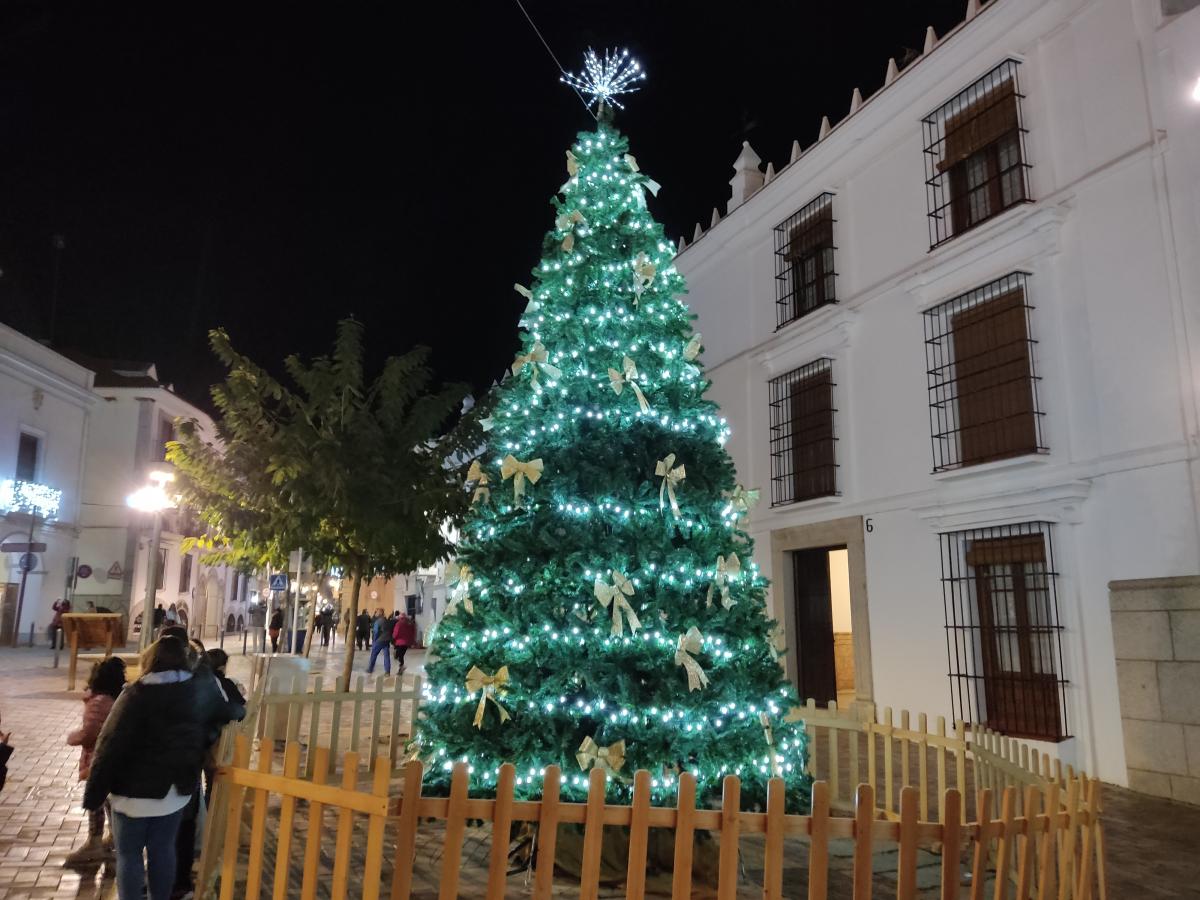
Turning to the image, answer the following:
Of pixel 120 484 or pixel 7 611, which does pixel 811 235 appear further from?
pixel 120 484

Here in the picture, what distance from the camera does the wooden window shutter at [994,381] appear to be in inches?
392

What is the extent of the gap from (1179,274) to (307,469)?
30.5 feet

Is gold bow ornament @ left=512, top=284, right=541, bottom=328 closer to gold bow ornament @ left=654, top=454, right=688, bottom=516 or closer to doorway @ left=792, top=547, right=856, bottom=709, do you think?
gold bow ornament @ left=654, top=454, right=688, bottom=516

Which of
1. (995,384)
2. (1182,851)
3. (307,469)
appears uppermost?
(995,384)

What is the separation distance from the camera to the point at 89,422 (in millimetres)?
29125

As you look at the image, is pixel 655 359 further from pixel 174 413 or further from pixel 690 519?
pixel 174 413

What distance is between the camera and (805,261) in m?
14.2

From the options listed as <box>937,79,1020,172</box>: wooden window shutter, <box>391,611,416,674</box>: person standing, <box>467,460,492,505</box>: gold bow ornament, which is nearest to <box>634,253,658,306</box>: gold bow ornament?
<box>467,460,492,505</box>: gold bow ornament

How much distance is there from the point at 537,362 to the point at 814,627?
931cm

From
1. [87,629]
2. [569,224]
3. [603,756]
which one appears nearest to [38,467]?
[87,629]

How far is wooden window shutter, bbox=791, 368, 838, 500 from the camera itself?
13.1 metres

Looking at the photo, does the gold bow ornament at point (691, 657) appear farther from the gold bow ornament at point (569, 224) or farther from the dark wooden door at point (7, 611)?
the dark wooden door at point (7, 611)

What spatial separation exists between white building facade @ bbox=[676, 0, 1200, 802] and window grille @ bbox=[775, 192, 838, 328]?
0.17ft

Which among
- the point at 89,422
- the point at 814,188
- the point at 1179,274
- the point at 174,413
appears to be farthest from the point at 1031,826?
the point at 174,413
